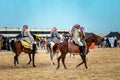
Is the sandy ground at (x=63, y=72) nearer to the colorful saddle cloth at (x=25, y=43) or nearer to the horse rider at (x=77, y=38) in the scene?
the horse rider at (x=77, y=38)

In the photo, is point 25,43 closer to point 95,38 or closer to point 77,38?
point 77,38

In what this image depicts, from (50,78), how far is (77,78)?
3.86 feet

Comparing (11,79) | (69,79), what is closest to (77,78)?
(69,79)

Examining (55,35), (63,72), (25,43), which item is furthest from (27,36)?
(63,72)

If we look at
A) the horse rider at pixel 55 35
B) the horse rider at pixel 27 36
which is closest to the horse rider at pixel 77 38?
the horse rider at pixel 55 35

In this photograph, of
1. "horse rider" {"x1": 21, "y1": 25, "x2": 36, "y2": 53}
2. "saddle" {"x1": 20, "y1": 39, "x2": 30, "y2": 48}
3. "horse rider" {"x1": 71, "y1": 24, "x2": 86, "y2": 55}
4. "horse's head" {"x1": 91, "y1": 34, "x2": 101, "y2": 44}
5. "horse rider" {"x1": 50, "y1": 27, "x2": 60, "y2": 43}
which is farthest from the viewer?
"horse rider" {"x1": 50, "y1": 27, "x2": 60, "y2": 43}

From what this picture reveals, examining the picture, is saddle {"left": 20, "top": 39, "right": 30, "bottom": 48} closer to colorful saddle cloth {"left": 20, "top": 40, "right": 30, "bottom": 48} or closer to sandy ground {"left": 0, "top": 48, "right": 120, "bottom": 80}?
colorful saddle cloth {"left": 20, "top": 40, "right": 30, "bottom": 48}

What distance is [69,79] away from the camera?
14062 mm

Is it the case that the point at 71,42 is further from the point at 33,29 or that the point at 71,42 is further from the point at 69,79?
the point at 33,29

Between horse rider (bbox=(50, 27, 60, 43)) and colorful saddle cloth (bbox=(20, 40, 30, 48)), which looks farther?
horse rider (bbox=(50, 27, 60, 43))

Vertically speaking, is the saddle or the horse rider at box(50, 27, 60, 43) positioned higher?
the horse rider at box(50, 27, 60, 43)

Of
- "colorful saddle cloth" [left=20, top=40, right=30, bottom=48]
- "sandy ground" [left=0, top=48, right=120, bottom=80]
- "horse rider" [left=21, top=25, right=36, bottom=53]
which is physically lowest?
"sandy ground" [left=0, top=48, right=120, bottom=80]

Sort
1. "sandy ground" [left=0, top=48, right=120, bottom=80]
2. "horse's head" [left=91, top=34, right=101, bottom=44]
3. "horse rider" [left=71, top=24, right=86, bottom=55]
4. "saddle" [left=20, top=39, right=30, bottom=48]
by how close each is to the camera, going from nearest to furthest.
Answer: "sandy ground" [left=0, top=48, right=120, bottom=80]
"horse rider" [left=71, top=24, right=86, bottom=55]
"horse's head" [left=91, top=34, right=101, bottom=44]
"saddle" [left=20, top=39, right=30, bottom=48]

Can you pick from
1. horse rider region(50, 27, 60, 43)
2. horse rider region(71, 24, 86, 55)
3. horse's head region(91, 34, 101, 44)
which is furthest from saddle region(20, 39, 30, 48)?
horse's head region(91, 34, 101, 44)
